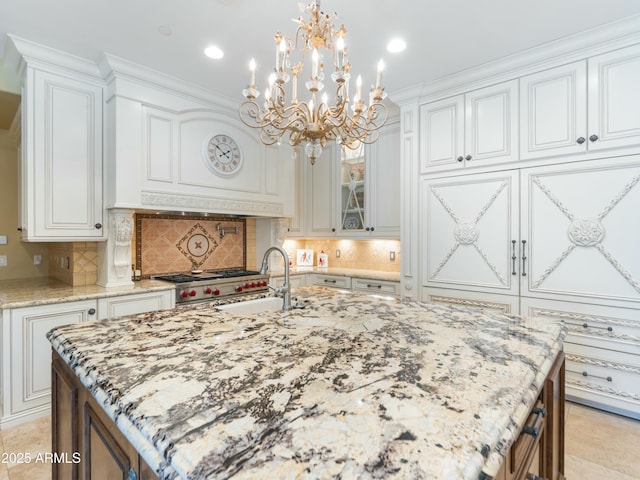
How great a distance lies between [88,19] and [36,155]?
1.05 m

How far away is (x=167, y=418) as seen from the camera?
690 mm

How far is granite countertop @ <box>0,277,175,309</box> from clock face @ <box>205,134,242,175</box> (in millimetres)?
1260

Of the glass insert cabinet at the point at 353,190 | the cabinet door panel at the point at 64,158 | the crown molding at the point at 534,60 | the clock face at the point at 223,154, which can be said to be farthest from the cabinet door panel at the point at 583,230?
the cabinet door panel at the point at 64,158

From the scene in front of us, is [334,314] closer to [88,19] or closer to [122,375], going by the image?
[122,375]

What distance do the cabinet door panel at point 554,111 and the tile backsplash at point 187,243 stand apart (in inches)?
123

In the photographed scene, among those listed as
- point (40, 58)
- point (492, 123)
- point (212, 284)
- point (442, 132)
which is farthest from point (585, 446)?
point (40, 58)

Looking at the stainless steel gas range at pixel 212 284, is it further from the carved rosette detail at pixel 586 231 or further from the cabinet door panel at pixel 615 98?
the cabinet door panel at pixel 615 98

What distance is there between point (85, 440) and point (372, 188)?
324cm

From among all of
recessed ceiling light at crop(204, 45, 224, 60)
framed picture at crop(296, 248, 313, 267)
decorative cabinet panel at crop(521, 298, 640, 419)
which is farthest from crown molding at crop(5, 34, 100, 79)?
decorative cabinet panel at crop(521, 298, 640, 419)

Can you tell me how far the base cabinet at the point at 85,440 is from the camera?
832 millimetres

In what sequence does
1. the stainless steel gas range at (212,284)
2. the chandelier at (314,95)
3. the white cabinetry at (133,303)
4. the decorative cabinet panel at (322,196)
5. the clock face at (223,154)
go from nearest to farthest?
the chandelier at (314,95) < the white cabinetry at (133,303) < the stainless steel gas range at (212,284) < the clock face at (223,154) < the decorative cabinet panel at (322,196)

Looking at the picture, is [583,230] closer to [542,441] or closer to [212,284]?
[542,441]

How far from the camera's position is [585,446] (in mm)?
2047

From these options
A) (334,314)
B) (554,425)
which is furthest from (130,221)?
(554,425)
